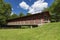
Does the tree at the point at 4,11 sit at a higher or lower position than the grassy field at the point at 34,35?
higher

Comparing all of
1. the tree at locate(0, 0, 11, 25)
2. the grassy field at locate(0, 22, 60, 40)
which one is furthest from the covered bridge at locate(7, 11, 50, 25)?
the grassy field at locate(0, 22, 60, 40)

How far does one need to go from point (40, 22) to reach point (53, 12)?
16.2 metres

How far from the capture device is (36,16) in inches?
1943

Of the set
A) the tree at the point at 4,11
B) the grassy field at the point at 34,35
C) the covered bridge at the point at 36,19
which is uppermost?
the tree at the point at 4,11

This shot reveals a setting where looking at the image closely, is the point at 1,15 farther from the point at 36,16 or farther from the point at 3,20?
the point at 36,16

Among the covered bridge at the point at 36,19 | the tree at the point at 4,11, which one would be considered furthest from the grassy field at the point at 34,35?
the tree at the point at 4,11

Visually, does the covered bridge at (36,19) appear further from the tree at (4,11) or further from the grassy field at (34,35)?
the grassy field at (34,35)

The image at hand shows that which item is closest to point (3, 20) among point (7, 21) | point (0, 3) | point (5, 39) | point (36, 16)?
point (7, 21)

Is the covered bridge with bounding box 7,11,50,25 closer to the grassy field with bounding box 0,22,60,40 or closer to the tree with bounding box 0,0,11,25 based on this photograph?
the tree with bounding box 0,0,11,25

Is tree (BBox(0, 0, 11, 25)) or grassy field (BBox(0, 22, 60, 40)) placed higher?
tree (BBox(0, 0, 11, 25))

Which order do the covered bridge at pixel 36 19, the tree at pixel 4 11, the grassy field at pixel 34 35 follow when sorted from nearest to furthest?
the grassy field at pixel 34 35 < the covered bridge at pixel 36 19 < the tree at pixel 4 11

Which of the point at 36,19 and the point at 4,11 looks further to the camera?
the point at 4,11

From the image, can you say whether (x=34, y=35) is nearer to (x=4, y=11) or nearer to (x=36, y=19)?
(x=36, y=19)

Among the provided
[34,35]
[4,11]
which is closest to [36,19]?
[4,11]
